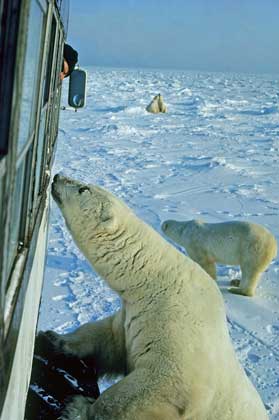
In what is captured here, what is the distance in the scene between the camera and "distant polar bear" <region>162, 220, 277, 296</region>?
17.2ft

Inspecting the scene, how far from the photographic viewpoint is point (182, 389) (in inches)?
84.0

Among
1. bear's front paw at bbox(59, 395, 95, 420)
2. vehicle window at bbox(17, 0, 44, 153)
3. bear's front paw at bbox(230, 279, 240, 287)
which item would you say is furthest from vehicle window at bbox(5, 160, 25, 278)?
bear's front paw at bbox(230, 279, 240, 287)

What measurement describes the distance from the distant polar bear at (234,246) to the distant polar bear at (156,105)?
1836 cm

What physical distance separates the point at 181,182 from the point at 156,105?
538 inches

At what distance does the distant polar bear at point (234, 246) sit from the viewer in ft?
17.2

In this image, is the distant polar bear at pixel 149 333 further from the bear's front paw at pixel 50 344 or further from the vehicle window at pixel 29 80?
the vehicle window at pixel 29 80

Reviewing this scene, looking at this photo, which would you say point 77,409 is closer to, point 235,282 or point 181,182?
point 235,282

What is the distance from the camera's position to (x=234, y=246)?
18.0 ft

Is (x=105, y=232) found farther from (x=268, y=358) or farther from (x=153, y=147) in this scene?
(x=153, y=147)

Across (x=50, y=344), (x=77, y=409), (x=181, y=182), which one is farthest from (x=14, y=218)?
(x=181, y=182)

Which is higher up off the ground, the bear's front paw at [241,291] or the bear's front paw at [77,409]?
the bear's front paw at [77,409]

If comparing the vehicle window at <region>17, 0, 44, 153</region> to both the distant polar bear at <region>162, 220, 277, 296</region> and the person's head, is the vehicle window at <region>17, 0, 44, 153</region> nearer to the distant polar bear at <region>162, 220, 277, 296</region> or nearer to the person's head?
the person's head

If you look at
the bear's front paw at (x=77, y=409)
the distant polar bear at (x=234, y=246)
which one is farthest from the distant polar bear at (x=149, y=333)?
the distant polar bear at (x=234, y=246)

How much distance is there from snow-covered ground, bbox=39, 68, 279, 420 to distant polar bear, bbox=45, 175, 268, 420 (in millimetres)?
1099
